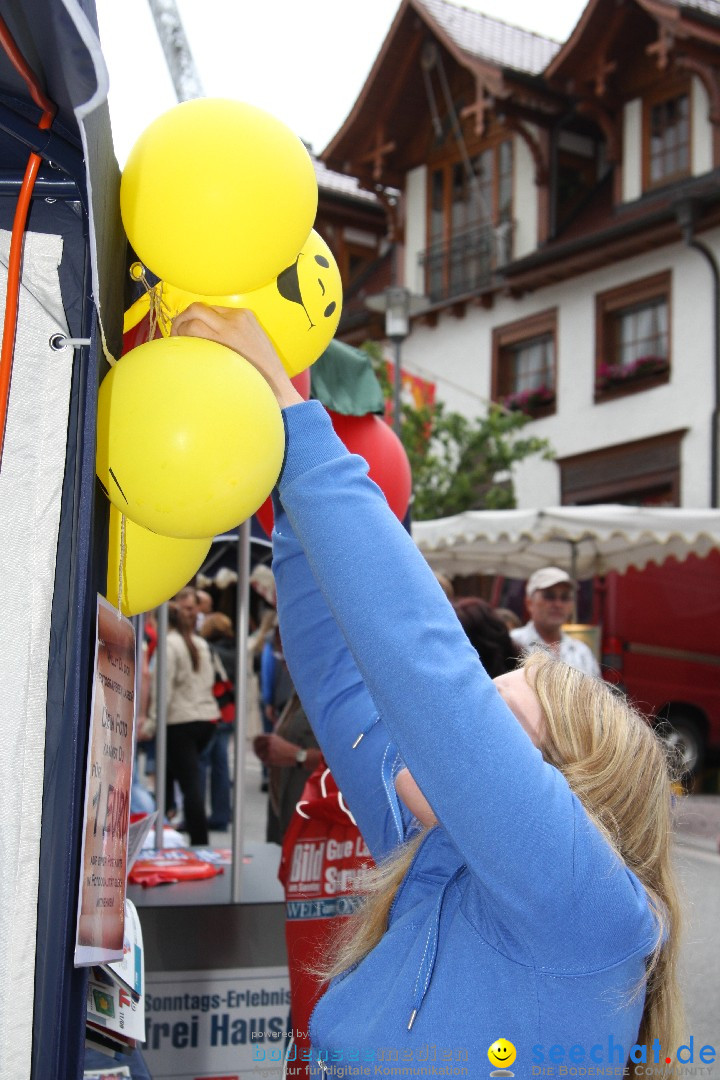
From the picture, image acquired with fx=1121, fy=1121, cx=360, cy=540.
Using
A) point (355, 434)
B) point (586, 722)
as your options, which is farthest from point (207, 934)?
point (586, 722)

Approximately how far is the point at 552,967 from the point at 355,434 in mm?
1791

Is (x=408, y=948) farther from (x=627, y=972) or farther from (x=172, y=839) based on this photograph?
(x=172, y=839)

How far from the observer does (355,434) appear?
9.43 feet

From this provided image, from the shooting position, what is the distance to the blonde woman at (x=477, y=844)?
1.20 m

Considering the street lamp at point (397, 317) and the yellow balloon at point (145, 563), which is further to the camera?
the street lamp at point (397, 317)

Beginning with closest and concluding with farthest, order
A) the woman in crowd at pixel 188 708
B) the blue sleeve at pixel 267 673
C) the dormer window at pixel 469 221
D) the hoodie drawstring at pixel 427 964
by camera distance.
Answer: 1. the hoodie drawstring at pixel 427 964
2. the woman in crowd at pixel 188 708
3. the blue sleeve at pixel 267 673
4. the dormer window at pixel 469 221

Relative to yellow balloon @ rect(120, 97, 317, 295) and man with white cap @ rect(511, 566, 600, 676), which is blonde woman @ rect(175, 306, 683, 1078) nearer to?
yellow balloon @ rect(120, 97, 317, 295)

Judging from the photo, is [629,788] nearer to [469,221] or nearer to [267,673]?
[267,673]

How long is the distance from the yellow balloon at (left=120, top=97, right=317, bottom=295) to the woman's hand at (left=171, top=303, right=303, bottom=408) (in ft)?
0.12

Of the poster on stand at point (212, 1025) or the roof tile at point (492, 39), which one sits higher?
the roof tile at point (492, 39)

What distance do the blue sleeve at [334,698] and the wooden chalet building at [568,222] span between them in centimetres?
1285

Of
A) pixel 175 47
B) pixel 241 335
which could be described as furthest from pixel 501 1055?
pixel 175 47

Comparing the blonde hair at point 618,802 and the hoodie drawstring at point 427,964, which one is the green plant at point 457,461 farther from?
the hoodie drawstring at point 427,964

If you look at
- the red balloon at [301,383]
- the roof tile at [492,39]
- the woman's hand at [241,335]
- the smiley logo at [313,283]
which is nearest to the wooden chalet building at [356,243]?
the roof tile at [492,39]
